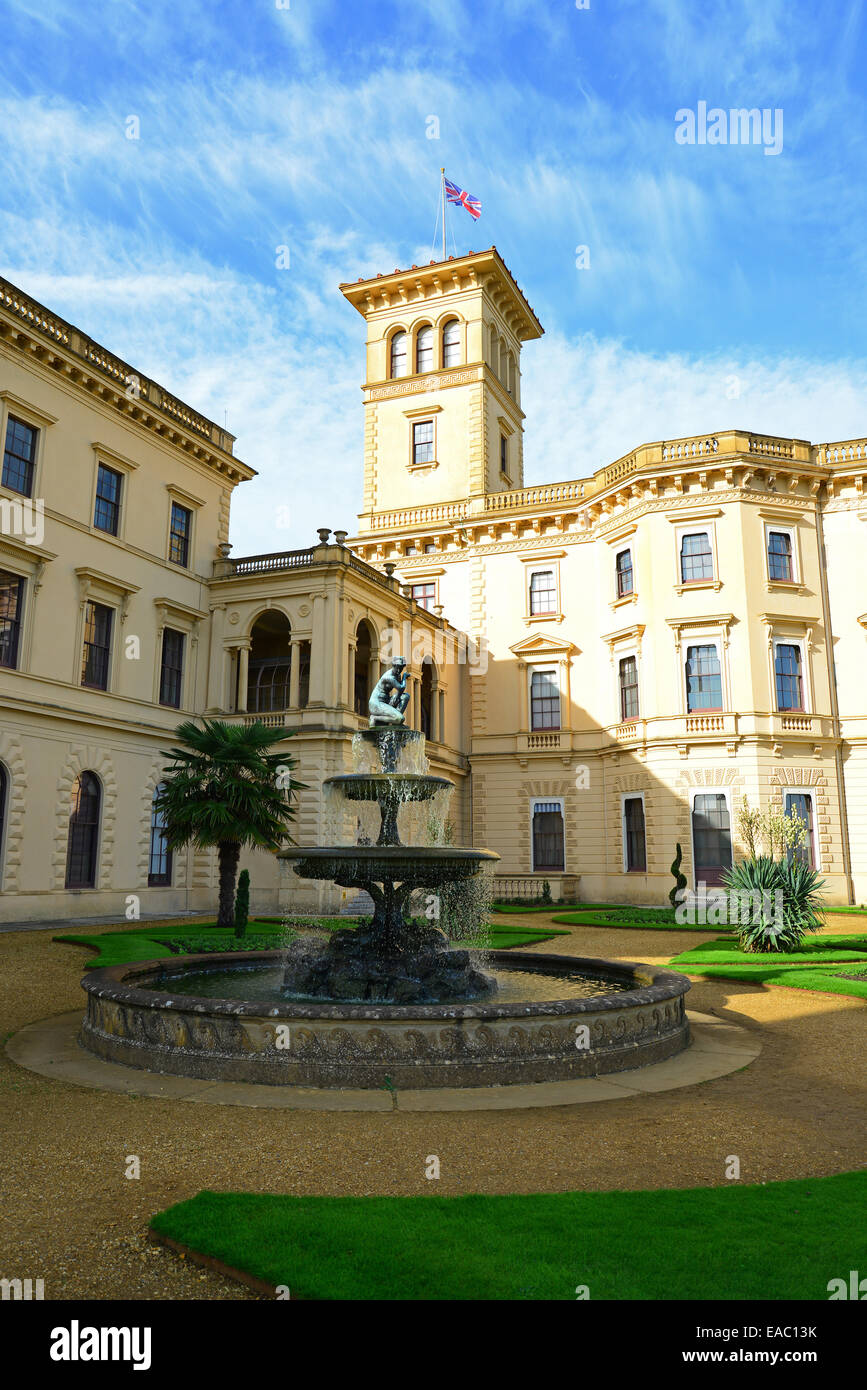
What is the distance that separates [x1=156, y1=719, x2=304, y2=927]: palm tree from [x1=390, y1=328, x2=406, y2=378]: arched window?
Answer: 82.3 feet

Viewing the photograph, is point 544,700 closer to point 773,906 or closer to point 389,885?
point 773,906

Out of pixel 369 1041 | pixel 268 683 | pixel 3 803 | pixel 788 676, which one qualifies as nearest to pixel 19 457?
pixel 3 803

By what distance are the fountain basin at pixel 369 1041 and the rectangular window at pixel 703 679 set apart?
74.5 ft

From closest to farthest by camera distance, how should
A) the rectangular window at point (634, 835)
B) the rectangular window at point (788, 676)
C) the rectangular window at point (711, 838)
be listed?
the rectangular window at point (711, 838) < the rectangular window at point (788, 676) < the rectangular window at point (634, 835)

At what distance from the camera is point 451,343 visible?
39969mm

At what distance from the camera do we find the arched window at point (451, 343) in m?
39.7

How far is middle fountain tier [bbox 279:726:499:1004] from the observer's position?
9.47 meters

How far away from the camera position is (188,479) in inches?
1169

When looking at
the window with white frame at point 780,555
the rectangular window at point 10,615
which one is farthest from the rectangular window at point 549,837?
the rectangular window at point 10,615

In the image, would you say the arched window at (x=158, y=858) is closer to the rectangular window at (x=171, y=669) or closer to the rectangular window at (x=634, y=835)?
the rectangular window at (x=171, y=669)

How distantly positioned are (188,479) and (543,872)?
60.5 ft

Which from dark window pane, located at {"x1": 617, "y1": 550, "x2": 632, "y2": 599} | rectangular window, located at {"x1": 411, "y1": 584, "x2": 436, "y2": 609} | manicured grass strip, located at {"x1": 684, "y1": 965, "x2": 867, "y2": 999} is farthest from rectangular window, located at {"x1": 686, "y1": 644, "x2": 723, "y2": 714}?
manicured grass strip, located at {"x1": 684, "y1": 965, "x2": 867, "y2": 999}

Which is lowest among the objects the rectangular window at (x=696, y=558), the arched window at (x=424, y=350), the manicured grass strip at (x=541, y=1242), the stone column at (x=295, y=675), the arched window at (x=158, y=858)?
the manicured grass strip at (x=541, y=1242)
